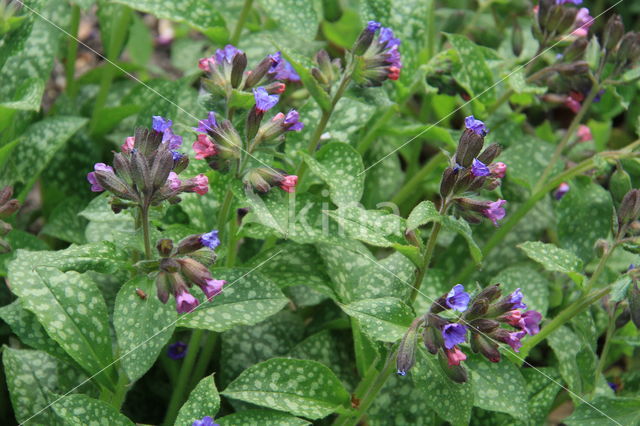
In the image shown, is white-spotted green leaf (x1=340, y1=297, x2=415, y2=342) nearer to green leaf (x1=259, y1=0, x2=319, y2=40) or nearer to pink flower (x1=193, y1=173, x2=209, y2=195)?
pink flower (x1=193, y1=173, x2=209, y2=195)

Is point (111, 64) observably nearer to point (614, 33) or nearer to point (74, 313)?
point (74, 313)

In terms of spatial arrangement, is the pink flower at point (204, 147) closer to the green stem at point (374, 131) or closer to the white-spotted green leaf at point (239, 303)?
the white-spotted green leaf at point (239, 303)

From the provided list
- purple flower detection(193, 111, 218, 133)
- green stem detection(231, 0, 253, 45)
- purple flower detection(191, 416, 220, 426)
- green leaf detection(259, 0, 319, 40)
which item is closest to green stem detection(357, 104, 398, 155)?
green leaf detection(259, 0, 319, 40)

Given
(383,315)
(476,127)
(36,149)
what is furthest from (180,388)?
(476,127)

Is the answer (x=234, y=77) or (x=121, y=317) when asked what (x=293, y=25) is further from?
(x=121, y=317)

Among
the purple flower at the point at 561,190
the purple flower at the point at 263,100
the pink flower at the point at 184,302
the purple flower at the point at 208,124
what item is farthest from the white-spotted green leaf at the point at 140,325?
the purple flower at the point at 561,190

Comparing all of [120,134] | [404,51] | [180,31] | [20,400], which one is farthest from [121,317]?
[180,31]
